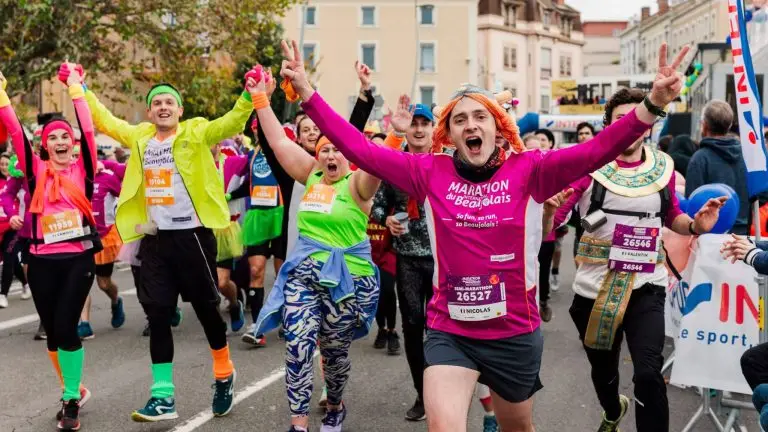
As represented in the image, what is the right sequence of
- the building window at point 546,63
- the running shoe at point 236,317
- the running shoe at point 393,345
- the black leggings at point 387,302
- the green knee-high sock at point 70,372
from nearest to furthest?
1. the green knee-high sock at point 70,372
2. the black leggings at point 387,302
3. the running shoe at point 393,345
4. the running shoe at point 236,317
5. the building window at point 546,63

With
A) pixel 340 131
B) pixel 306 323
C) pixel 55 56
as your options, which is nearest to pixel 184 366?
pixel 306 323

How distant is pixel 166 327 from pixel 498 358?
271cm

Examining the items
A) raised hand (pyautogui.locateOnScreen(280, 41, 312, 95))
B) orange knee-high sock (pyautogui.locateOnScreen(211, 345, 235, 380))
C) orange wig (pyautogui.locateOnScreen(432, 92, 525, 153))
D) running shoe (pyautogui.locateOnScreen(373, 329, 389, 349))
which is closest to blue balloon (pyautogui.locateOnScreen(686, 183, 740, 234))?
orange wig (pyautogui.locateOnScreen(432, 92, 525, 153))

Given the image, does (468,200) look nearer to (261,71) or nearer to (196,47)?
(261,71)

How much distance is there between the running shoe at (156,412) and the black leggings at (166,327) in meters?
0.25

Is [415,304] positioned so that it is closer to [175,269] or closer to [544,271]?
[175,269]

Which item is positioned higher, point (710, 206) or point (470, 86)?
point (470, 86)

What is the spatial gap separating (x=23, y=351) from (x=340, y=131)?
18.9 feet

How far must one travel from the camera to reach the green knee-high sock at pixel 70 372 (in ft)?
18.7

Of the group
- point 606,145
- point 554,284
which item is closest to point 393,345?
point 554,284

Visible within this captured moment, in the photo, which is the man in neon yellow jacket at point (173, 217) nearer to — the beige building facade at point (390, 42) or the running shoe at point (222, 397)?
the running shoe at point (222, 397)

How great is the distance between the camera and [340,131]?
381 centimetres

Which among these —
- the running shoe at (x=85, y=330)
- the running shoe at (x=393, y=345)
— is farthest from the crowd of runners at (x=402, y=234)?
the running shoe at (x=85, y=330)

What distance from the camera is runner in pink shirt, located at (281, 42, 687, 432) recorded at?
376 cm
